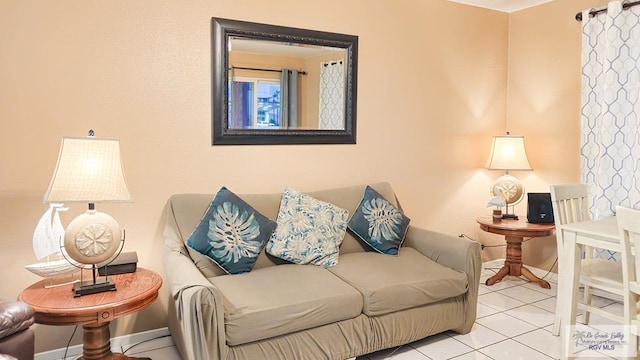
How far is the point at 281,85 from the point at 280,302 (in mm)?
1551

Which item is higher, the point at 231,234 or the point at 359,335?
the point at 231,234

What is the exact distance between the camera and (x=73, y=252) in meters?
2.08

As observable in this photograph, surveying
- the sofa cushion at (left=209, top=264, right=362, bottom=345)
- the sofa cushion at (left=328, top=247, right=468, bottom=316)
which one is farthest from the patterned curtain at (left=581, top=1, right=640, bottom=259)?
the sofa cushion at (left=209, top=264, right=362, bottom=345)

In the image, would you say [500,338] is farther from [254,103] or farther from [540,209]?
[254,103]

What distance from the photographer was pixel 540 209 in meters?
3.63

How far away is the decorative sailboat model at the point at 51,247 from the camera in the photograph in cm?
224

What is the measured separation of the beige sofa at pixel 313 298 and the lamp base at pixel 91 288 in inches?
11.1

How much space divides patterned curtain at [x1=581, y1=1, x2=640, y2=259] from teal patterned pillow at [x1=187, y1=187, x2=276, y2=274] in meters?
2.49

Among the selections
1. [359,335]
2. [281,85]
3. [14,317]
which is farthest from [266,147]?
[14,317]

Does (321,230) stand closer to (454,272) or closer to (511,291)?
(454,272)

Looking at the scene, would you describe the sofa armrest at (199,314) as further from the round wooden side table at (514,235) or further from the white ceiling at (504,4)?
the white ceiling at (504,4)

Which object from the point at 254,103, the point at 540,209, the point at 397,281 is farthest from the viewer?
the point at 540,209

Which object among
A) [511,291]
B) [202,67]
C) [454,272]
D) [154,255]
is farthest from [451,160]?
[154,255]

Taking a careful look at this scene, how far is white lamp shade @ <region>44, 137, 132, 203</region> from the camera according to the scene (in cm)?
202
